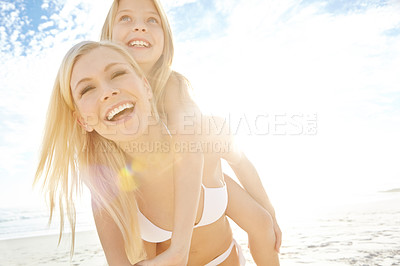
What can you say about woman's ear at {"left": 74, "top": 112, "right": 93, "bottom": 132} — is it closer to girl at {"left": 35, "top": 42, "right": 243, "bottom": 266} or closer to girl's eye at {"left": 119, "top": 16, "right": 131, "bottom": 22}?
girl at {"left": 35, "top": 42, "right": 243, "bottom": 266}

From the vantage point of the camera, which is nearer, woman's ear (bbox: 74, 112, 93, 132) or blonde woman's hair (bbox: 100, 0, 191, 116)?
woman's ear (bbox: 74, 112, 93, 132)

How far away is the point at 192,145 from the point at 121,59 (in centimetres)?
73

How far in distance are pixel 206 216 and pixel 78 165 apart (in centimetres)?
94

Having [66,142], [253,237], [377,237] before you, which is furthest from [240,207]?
[377,237]

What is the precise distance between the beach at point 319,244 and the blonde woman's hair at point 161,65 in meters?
2.94

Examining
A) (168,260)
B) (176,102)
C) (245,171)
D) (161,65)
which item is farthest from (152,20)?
(168,260)

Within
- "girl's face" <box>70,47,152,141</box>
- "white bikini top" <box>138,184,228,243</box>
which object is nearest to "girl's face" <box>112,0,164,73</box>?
"girl's face" <box>70,47,152,141</box>

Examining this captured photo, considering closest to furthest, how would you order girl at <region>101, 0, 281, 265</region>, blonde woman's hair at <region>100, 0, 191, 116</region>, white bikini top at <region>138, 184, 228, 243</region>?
white bikini top at <region>138, 184, 228, 243</region> < girl at <region>101, 0, 281, 265</region> < blonde woman's hair at <region>100, 0, 191, 116</region>

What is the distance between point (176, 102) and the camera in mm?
2387

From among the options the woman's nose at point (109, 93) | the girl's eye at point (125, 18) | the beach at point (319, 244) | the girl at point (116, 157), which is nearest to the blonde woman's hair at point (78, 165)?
the girl at point (116, 157)

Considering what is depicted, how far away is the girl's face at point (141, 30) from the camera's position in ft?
9.01

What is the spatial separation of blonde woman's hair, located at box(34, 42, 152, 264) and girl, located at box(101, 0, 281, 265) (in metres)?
0.39

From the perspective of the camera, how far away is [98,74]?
198cm

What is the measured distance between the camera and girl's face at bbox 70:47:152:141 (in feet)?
6.44
